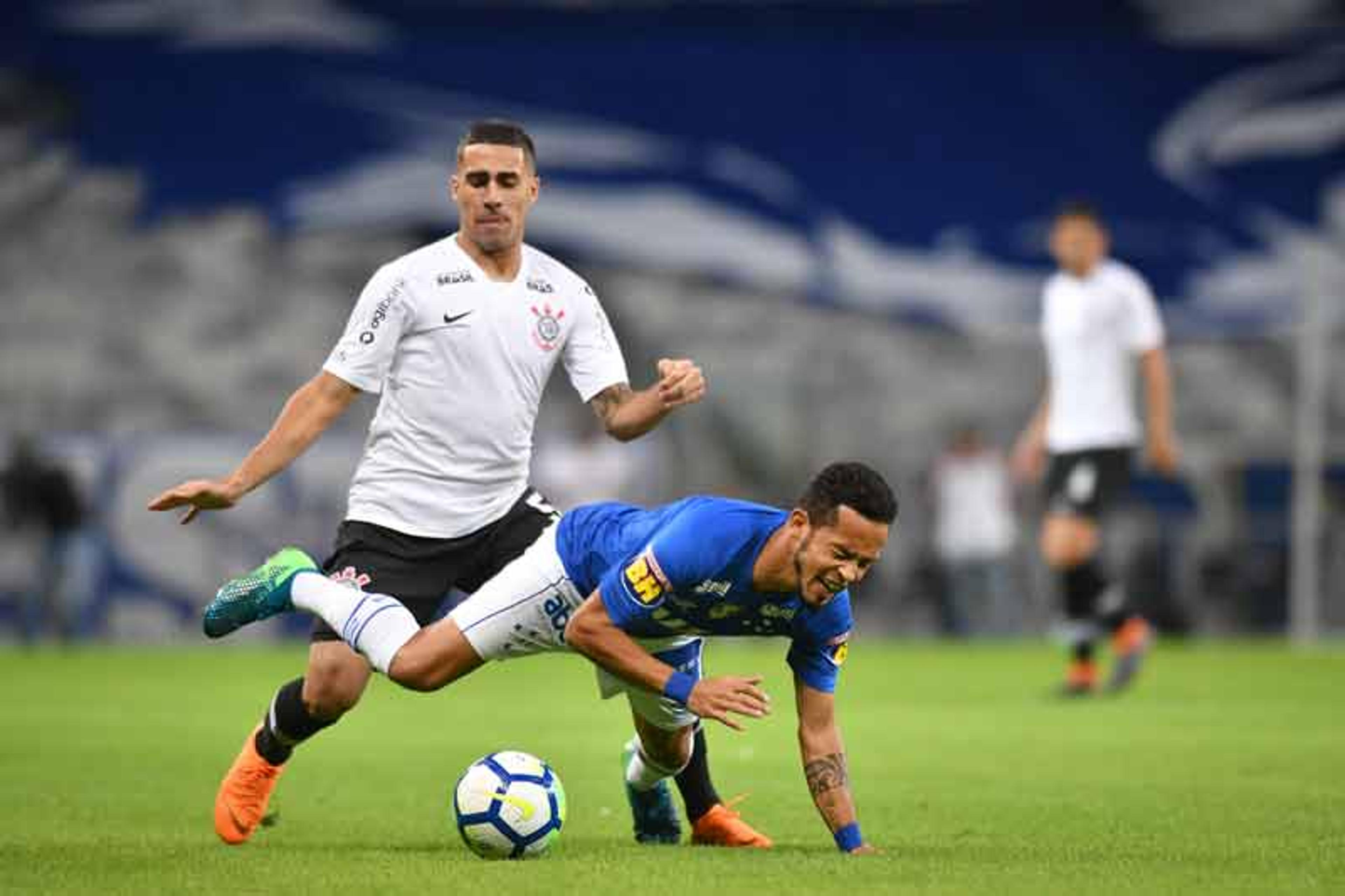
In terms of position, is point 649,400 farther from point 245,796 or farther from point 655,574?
point 245,796

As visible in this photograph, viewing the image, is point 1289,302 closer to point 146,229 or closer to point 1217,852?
point 146,229

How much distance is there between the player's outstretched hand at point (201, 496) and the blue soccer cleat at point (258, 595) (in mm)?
386

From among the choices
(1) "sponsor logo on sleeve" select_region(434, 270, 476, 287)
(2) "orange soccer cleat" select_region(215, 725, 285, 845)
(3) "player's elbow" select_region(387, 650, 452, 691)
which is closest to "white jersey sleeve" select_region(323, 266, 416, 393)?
(1) "sponsor logo on sleeve" select_region(434, 270, 476, 287)

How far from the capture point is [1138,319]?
1504 cm

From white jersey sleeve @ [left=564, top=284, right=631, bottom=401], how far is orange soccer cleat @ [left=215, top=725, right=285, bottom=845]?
1699 millimetres

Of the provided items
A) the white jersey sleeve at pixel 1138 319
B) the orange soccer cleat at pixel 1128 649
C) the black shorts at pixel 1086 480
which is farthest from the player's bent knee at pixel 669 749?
the white jersey sleeve at pixel 1138 319

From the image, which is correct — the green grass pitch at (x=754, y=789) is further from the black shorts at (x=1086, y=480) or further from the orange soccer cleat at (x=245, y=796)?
the black shorts at (x=1086, y=480)

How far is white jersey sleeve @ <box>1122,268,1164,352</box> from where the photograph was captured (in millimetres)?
14969

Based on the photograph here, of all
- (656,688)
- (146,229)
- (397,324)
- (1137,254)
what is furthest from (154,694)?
(1137,254)

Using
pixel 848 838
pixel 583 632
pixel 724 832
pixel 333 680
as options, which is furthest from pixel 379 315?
pixel 848 838

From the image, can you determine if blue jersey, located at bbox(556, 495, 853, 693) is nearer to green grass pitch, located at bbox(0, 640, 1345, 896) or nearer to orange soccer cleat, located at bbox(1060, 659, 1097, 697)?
green grass pitch, located at bbox(0, 640, 1345, 896)

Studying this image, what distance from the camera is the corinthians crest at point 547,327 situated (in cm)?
851

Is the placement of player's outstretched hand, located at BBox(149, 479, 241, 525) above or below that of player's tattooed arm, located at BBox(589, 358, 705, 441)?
below

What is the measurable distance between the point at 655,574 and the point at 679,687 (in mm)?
339
